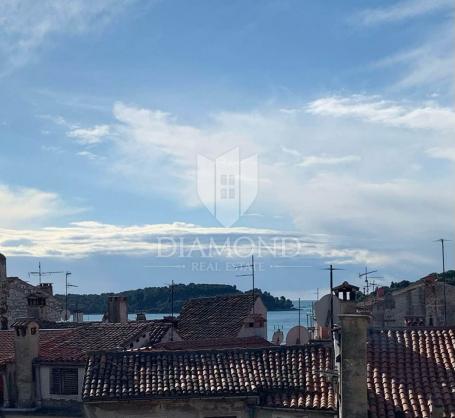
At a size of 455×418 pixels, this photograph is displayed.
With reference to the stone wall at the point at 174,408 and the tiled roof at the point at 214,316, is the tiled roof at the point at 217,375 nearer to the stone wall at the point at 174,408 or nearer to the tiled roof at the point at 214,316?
the stone wall at the point at 174,408

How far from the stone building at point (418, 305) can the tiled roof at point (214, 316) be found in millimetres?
9215

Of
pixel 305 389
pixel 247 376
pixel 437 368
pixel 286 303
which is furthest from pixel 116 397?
pixel 286 303

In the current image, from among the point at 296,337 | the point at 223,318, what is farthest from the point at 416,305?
the point at 296,337

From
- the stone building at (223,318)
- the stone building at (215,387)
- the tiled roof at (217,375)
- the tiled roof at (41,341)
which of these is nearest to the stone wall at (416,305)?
the stone building at (223,318)

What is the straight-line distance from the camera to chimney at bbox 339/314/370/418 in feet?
66.4

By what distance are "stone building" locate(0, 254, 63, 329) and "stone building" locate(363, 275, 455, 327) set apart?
21589mm

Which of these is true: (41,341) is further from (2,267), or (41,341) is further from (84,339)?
(2,267)

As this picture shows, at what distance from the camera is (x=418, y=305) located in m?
51.6

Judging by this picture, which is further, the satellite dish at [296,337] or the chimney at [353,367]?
the satellite dish at [296,337]

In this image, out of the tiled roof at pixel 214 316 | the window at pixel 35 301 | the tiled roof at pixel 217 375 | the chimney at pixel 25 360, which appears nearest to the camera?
the tiled roof at pixel 217 375

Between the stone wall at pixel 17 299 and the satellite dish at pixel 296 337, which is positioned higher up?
the stone wall at pixel 17 299

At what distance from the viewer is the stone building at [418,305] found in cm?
4853

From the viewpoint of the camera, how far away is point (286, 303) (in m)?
156

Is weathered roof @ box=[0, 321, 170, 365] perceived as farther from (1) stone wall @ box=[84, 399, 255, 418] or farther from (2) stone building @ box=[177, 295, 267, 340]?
(2) stone building @ box=[177, 295, 267, 340]
